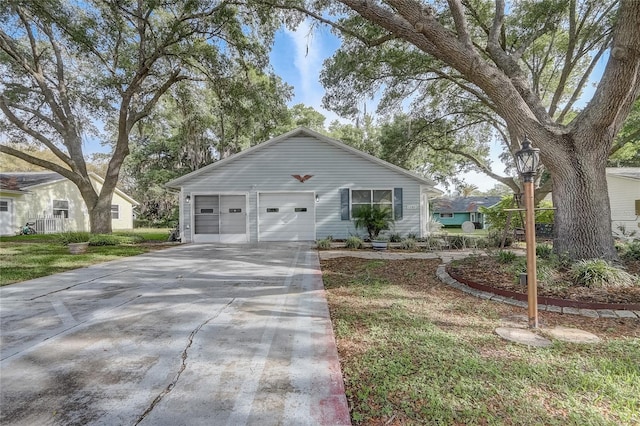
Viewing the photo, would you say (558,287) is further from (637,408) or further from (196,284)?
(196,284)

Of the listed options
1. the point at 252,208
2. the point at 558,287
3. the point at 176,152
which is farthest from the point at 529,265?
the point at 176,152

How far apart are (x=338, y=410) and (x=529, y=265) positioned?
2708mm

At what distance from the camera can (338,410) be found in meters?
1.92

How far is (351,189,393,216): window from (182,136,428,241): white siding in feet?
0.56

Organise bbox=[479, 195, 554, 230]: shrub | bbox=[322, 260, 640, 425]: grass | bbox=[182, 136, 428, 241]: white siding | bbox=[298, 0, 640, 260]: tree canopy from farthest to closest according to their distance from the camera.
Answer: bbox=[479, 195, 554, 230]: shrub
bbox=[182, 136, 428, 241]: white siding
bbox=[298, 0, 640, 260]: tree canopy
bbox=[322, 260, 640, 425]: grass

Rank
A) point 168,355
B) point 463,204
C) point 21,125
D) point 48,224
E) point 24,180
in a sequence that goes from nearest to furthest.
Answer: point 168,355 < point 21,125 < point 48,224 < point 24,180 < point 463,204

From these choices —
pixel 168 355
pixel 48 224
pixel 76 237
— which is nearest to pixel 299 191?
pixel 76 237

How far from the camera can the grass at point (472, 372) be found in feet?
6.14

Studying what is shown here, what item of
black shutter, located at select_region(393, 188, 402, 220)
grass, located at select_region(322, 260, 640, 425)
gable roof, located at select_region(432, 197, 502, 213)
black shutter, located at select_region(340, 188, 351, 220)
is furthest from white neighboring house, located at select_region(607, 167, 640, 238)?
gable roof, located at select_region(432, 197, 502, 213)

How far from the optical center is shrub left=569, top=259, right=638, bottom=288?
418 cm

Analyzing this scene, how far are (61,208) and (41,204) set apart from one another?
1.17 m

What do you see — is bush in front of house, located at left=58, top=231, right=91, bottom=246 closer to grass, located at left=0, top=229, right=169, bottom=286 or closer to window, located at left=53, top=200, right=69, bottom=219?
grass, located at left=0, top=229, right=169, bottom=286

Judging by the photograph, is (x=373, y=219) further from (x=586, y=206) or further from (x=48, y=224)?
(x=48, y=224)

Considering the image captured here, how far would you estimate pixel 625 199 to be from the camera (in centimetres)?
1598
